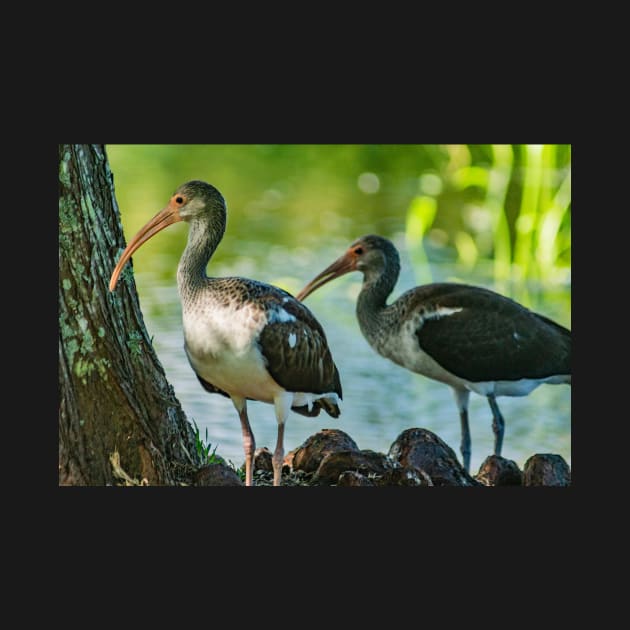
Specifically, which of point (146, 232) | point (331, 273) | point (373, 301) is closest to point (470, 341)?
point (373, 301)

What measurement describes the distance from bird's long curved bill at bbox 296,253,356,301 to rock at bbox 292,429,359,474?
1036mm

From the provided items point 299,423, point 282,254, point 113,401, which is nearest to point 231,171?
point 282,254

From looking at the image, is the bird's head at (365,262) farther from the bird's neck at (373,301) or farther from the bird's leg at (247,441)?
the bird's leg at (247,441)

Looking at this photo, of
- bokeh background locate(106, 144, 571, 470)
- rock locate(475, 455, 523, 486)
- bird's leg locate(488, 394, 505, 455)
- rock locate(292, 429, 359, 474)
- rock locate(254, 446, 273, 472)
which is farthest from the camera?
bokeh background locate(106, 144, 571, 470)

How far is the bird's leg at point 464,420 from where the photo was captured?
9883 millimetres

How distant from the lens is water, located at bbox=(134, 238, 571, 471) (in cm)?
1003

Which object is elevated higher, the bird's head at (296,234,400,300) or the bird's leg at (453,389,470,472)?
the bird's head at (296,234,400,300)

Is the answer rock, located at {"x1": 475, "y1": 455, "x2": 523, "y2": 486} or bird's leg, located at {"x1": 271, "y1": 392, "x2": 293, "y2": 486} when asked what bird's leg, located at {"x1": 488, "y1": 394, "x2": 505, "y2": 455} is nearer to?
rock, located at {"x1": 475, "y1": 455, "x2": 523, "y2": 486}

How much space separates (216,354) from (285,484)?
49.7 inches

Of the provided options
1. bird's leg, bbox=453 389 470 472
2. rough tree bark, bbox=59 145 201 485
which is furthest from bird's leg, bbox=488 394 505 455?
rough tree bark, bbox=59 145 201 485

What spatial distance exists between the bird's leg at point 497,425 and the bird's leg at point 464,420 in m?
0.19

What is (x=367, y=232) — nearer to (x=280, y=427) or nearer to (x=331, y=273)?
(x=331, y=273)

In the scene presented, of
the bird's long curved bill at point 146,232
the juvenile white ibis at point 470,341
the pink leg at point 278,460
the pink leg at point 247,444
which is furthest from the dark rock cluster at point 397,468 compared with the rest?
the bird's long curved bill at point 146,232

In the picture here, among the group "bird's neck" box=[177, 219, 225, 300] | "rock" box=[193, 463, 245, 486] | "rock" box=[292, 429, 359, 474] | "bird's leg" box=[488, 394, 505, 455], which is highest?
"bird's neck" box=[177, 219, 225, 300]
